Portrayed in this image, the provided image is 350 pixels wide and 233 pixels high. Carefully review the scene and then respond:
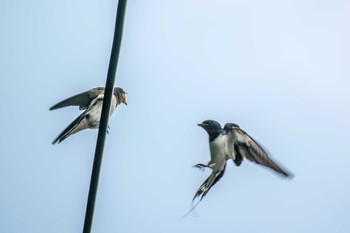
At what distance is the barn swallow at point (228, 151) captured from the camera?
21.0 ft

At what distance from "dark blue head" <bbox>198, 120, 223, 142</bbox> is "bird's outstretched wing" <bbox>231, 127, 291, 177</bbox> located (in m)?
0.27

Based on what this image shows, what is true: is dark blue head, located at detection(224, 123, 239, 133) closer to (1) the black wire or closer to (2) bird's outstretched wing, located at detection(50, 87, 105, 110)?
(2) bird's outstretched wing, located at detection(50, 87, 105, 110)

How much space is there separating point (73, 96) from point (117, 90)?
134cm

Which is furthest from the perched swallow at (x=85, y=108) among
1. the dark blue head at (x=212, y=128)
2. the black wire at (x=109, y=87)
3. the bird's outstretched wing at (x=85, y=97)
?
the black wire at (x=109, y=87)

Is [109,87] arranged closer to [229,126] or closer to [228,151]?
[228,151]

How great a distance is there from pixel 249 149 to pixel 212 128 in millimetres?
758

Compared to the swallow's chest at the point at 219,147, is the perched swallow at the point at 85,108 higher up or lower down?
higher up

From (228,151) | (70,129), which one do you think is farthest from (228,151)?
(70,129)

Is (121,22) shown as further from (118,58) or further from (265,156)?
(265,156)

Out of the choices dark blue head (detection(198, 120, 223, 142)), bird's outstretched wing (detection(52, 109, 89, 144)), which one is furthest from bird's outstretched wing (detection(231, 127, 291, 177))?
bird's outstretched wing (detection(52, 109, 89, 144))

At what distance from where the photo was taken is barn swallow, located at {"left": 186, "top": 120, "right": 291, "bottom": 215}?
21.0 ft

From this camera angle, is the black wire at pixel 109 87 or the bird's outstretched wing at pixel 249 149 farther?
the bird's outstretched wing at pixel 249 149

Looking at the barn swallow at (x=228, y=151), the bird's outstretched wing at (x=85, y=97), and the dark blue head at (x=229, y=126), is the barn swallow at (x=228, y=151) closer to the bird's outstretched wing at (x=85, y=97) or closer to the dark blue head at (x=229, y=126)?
the dark blue head at (x=229, y=126)

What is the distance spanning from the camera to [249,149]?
6.62 metres
